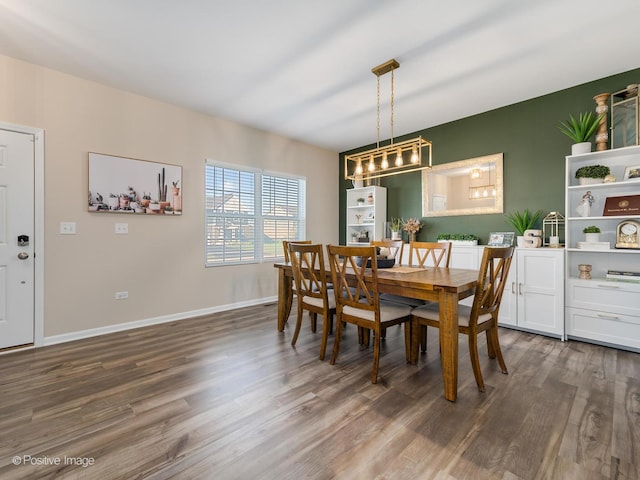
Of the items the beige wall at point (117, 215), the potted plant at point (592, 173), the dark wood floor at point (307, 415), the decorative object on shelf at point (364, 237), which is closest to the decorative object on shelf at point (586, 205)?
the potted plant at point (592, 173)

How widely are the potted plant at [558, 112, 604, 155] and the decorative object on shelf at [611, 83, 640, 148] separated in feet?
0.51

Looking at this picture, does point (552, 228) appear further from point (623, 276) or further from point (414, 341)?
point (414, 341)

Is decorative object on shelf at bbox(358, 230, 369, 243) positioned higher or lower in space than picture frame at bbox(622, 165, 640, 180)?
lower

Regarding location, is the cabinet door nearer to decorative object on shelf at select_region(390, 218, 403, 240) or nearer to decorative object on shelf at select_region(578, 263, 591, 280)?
decorative object on shelf at select_region(578, 263, 591, 280)

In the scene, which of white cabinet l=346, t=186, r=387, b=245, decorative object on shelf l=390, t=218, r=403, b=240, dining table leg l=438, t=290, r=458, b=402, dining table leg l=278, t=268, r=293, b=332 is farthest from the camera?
white cabinet l=346, t=186, r=387, b=245

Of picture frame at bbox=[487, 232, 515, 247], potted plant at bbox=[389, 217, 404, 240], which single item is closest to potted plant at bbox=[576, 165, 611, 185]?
picture frame at bbox=[487, 232, 515, 247]

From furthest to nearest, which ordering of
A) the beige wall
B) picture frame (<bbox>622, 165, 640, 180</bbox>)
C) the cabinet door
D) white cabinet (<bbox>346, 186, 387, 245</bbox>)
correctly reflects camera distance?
1. white cabinet (<bbox>346, 186, 387, 245</bbox>)
2. the cabinet door
3. the beige wall
4. picture frame (<bbox>622, 165, 640, 180</bbox>)

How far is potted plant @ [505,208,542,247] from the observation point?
11.3 feet

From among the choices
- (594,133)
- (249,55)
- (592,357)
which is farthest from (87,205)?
(594,133)

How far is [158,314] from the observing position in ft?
11.8

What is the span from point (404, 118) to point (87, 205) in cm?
397

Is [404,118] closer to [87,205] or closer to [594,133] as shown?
[594,133]

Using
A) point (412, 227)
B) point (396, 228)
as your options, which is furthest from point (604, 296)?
point (396, 228)

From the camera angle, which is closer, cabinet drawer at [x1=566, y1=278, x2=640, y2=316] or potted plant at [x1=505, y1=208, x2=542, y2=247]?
cabinet drawer at [x1=566, y1=278, x2=640, y2=316]
